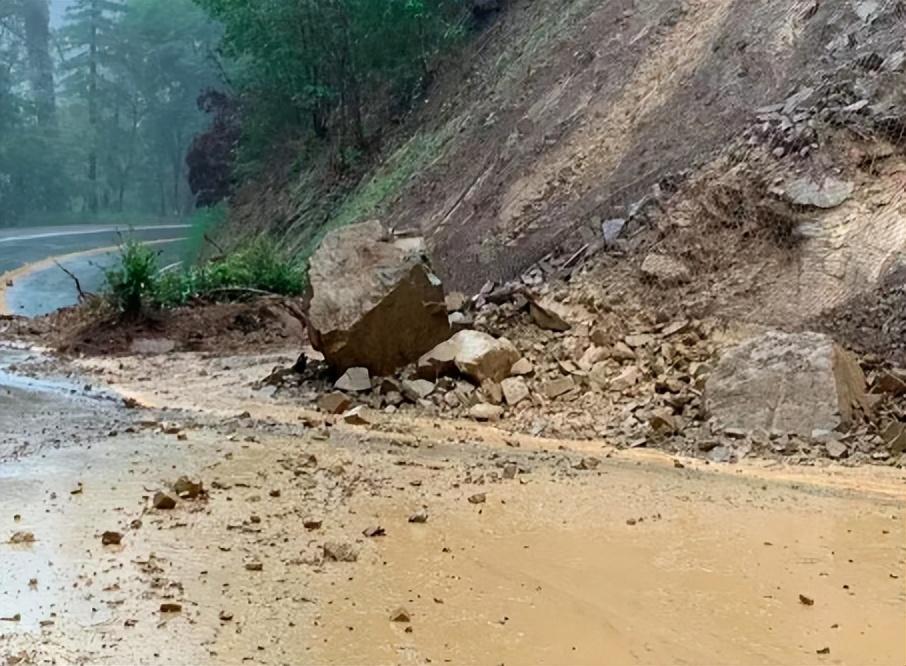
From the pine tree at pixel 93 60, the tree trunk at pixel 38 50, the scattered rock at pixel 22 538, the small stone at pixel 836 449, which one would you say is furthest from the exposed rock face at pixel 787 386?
the tree trunk at pixel 38 50

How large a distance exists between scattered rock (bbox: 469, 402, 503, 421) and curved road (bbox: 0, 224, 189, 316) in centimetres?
902

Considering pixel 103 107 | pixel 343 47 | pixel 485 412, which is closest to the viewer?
pixel 485 412

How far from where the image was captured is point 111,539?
4770 mm

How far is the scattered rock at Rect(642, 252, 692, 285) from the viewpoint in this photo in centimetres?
930

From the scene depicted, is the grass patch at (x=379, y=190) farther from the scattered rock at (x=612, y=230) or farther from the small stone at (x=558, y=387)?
the small stone at (x=558, y=387)

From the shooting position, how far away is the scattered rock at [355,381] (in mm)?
8812

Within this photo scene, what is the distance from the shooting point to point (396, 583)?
14.3 ft

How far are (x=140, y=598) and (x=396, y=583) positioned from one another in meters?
1.07

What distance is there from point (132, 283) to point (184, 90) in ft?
129

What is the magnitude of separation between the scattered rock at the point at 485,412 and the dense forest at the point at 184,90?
11.0 metres

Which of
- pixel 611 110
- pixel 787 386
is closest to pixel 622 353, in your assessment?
pixel 787 386

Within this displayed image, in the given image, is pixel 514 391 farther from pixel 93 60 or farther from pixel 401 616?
pixel 93 60

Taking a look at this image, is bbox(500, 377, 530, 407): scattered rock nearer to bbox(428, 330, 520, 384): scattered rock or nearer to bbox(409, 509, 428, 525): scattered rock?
bbox(428, 330, 520, 384): scattered rock

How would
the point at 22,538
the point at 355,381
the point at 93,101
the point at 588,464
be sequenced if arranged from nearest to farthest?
1. the point at 22,538
2. the point at 588,464
3. the point at 355,381
4. the point at 93,101
